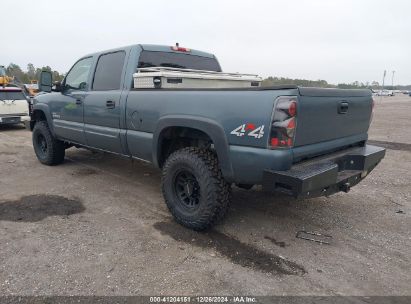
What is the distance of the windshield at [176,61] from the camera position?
4562 millimetres

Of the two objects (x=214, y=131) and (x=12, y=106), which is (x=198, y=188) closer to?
(x=214, y=131)

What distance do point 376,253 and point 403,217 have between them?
3.84ft

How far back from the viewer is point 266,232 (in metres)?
3.66

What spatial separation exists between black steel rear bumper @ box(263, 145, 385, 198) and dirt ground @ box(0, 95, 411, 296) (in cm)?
64

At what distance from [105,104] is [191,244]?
2264 millimetres

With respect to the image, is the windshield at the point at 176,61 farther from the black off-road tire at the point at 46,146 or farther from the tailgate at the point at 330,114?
the black off-road tire at the point at 46,146

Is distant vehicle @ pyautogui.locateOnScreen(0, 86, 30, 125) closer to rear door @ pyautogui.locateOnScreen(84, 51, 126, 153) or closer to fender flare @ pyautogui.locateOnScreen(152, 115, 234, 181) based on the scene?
rear door @ pyautogui.locateOnScreen(84, 51, 126, 153)

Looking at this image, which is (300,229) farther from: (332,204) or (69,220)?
(69,220)

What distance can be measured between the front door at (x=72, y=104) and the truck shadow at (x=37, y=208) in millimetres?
1069

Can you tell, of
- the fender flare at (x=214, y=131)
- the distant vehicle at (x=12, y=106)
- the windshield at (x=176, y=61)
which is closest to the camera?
the fender flare at (x=214, y=131)

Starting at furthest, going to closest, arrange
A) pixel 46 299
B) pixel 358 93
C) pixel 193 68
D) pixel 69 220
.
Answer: pixel 193 68 < pixel 69 220 < pixel 358 93 < pixel 46 299

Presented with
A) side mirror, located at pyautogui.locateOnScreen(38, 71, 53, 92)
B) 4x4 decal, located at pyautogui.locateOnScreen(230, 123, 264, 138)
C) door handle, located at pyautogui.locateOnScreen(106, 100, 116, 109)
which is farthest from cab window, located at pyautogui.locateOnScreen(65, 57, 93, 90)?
4x4 decal, located at pyautogui.locateOnScreen(230, 123, 264, 138)

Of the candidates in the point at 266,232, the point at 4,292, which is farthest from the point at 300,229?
the point at 4,292

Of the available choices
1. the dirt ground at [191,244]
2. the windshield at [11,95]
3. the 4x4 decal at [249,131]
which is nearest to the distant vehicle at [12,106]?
the windshield at [11,95]
